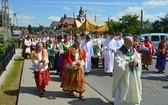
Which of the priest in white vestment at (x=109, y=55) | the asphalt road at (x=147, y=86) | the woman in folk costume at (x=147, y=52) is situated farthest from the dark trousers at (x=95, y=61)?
the priest in white vestment at (x=109, y=55)

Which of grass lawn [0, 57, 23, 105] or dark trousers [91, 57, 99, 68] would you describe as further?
dark trousers [91, 57, 99, 68]

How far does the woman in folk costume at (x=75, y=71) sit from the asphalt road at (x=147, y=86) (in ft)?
2.93

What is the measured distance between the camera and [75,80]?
10.1 metres

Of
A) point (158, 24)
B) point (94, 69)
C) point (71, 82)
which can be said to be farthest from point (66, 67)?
point (158, 24)

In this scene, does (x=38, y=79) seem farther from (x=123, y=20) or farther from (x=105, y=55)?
(x=123, y=20)

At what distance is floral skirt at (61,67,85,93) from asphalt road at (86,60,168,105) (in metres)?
0.84

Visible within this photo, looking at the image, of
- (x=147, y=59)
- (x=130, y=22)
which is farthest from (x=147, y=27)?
(x=147, y=59)

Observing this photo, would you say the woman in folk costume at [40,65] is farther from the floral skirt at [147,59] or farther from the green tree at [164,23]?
the green tree at [164,23]

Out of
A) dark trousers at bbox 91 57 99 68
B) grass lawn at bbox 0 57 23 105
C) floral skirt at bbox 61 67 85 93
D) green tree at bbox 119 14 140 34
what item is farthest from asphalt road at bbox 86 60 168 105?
green tree at bbox 119 14 140 34

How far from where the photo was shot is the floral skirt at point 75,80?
10.1 m

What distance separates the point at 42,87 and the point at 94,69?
813 cm

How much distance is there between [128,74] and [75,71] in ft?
7.87

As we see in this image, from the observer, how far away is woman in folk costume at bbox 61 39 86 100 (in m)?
10.1

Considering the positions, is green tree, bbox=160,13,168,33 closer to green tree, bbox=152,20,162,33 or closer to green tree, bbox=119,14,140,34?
green tree, bbox=152,20,162,33
